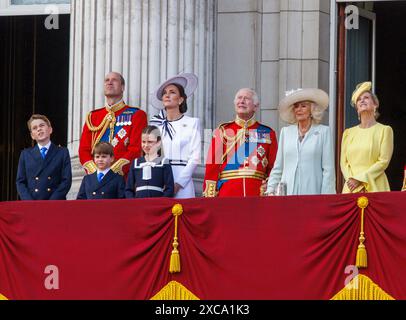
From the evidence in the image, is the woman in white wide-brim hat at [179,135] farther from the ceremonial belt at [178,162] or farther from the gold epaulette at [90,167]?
the gold epaulette at [90,167]

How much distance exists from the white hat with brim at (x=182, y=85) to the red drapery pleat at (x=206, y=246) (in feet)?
7.60

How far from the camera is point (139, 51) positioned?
2338cm

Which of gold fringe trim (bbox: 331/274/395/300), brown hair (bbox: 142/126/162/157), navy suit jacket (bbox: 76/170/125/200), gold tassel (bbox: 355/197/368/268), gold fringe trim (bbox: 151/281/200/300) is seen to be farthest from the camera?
navy suit jacket (bbox: 76/170/125/200)

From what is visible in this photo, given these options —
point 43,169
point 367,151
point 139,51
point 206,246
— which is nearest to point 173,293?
point 206,246

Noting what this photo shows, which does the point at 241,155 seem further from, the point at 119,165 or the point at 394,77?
the point at 394,77

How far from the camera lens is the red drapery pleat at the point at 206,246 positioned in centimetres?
1920

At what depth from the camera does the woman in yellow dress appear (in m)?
20.2

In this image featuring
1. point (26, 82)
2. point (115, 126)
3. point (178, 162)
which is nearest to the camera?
point (178, 162)

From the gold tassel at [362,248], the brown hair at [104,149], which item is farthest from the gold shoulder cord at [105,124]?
the gold tassel at [362,248]

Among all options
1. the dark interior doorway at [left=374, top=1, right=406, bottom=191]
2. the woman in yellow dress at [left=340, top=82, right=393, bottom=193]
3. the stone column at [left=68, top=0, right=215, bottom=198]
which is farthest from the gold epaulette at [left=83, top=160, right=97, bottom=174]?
the dark interior doorway at [left=374, top=1, right=406, bottom=191]

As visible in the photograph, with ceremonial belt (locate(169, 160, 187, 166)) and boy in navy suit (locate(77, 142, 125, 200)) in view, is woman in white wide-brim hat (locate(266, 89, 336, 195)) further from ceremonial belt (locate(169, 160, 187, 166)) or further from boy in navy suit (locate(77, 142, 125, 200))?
boy in navy suit (locate(77, 142, 125, 200))

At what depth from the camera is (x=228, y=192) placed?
21.2 m

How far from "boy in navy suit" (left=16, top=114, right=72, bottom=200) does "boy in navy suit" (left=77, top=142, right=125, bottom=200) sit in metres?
0.53

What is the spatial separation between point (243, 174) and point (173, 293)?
1.99 meters
